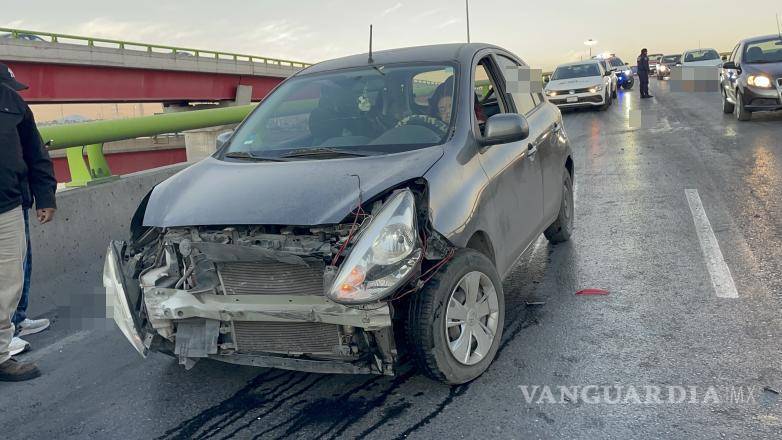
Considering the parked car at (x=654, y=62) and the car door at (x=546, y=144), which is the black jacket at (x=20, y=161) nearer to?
the car door at (x=546, y=144)

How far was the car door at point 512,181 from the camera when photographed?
13.3 feet

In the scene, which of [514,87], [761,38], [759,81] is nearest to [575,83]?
[761,38]

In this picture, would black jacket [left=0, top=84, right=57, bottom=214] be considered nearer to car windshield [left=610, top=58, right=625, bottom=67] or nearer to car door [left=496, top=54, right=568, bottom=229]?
car door [left=496, top=54, right=568, bottom=229]

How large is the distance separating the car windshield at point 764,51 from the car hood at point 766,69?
6.7 inches

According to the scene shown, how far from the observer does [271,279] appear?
128 inches

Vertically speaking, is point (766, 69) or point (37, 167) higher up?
point (766, 69)

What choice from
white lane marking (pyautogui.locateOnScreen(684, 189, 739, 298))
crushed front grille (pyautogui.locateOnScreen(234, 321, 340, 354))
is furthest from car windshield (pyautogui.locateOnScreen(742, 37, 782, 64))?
crushed front grille (pyautogui.locateOnScreen(234, 321, 340, 354))

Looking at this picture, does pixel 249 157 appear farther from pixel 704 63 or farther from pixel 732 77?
pixel 704 63

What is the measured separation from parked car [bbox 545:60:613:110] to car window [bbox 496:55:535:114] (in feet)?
49.1

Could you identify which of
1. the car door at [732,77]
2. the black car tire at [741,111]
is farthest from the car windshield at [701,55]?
the black car tire at [741,111]

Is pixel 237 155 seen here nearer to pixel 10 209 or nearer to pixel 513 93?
pixel 10 209

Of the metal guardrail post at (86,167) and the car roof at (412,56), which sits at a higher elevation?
the car roof at (412,56)

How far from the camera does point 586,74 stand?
72.0 feet

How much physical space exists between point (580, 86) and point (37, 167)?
18.8 m
